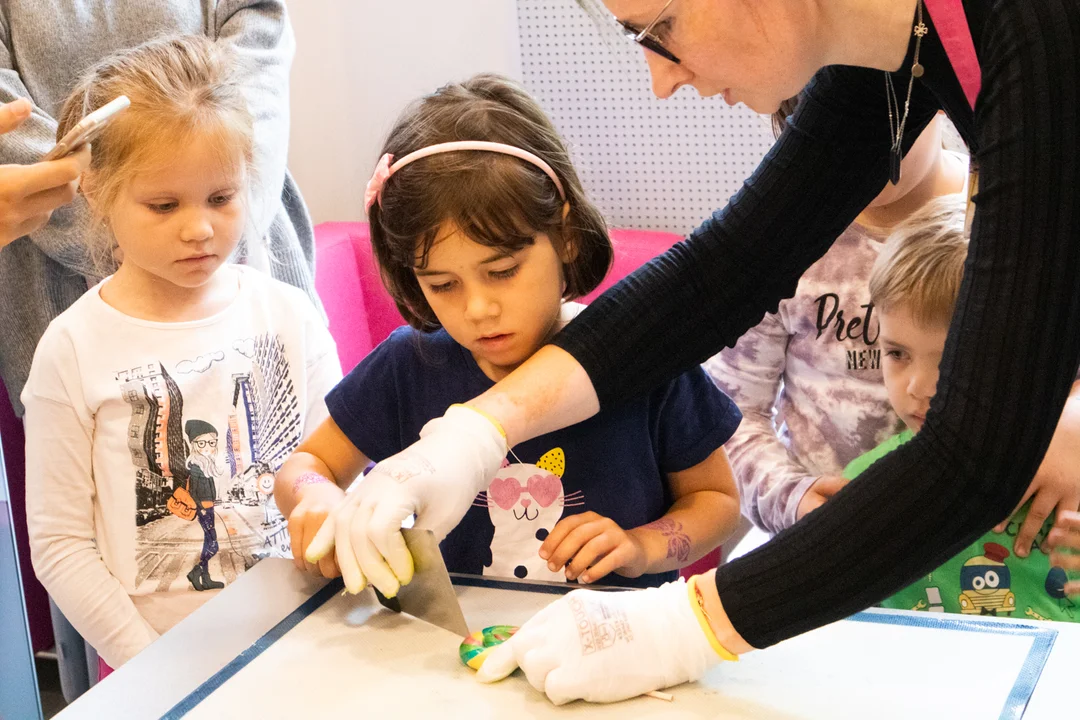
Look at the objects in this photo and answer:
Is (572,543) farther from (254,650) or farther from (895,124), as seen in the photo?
(895,124)

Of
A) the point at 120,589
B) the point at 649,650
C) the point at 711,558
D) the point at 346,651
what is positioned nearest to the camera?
the point at 649,650

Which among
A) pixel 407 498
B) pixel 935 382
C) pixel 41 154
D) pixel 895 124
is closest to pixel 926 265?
pixel 935 382

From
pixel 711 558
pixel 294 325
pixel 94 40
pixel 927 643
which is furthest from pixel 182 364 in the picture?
pixel 711 558

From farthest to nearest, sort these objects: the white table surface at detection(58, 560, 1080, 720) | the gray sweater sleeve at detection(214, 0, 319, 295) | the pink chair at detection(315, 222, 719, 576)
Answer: the pink chair at detection(315, 222, 719, 576) < the gray sweater sleeve at detection(214, 0, 319, 295) < the white table surface at detection(58, 560, 1080, 720)

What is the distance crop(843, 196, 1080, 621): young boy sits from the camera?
1.21 metres

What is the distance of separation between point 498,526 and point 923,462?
571 millimetres

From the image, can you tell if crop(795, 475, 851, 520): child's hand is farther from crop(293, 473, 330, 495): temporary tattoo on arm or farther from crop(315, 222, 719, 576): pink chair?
crop(315, 222, 719, 576): pink chair

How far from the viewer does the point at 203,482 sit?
142cm

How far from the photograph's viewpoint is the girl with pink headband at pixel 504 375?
1113 millimetres

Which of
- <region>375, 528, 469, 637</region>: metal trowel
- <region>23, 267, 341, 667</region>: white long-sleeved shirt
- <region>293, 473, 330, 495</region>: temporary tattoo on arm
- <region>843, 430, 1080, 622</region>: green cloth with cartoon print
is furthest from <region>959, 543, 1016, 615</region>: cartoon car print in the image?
<region>23, 267, 341, 667</region>: white long-sleeved shirt

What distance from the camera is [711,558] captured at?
83.2 inches

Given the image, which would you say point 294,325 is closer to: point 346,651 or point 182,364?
point 182,364

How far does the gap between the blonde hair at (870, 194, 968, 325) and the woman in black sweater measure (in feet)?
0.56

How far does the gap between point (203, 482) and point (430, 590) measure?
2.01 ft
